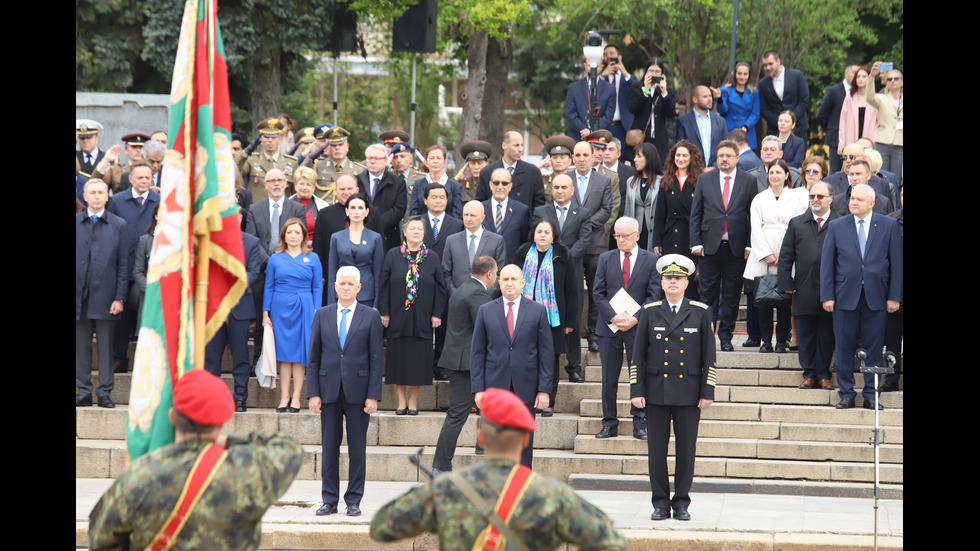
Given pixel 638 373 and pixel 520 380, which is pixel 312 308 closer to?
pixel 520 380

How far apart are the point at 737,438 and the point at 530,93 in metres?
20.2

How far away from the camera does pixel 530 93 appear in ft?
105

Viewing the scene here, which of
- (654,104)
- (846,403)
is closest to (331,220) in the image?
(654,104)

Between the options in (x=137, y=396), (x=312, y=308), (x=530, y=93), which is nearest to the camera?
(x=137, y=396)

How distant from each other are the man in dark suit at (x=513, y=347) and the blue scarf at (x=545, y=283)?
1.55 metres

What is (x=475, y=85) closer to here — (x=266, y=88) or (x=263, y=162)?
(x=266, y=88)

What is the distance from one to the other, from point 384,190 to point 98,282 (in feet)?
11.3

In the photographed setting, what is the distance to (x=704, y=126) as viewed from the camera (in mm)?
17469

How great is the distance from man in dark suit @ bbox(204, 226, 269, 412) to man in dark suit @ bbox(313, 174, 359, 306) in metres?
0.84

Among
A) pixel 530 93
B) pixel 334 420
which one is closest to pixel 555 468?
pixel 334 420

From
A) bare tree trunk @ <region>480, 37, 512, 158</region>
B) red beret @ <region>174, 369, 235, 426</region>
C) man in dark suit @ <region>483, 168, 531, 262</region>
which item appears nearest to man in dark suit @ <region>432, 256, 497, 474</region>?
man in dark suit @ <region>483, 168, 531, 262</region>

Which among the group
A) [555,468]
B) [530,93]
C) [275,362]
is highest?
[530,93]

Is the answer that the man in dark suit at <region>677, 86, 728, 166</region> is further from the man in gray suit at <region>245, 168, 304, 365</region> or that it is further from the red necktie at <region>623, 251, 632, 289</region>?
the man in gray suit at <region>245, 168, 304, 365</region>

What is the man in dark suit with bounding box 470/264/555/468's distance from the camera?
11500 millimetres
